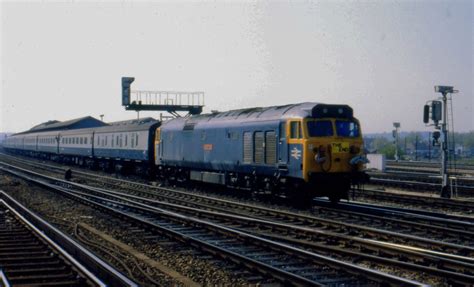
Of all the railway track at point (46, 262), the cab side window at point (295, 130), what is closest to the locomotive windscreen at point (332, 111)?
the cab side window at point (295, 130)

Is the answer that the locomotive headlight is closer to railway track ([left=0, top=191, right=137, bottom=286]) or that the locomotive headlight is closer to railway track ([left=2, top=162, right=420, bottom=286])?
railway track ([left=2, top=162, right=420, bottom=286])

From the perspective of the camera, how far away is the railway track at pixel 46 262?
340 inches

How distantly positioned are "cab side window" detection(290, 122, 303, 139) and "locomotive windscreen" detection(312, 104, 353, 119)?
59 centimetres

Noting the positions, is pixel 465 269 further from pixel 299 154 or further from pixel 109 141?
pixel 109 141

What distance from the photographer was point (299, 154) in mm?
17891

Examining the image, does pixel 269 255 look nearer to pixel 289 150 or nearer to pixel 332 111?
pixel 289 150

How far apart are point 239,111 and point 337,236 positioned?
470 inches

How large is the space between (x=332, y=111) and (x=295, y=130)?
4.43ft

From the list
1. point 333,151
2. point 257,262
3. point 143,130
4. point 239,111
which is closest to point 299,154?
point 333,151

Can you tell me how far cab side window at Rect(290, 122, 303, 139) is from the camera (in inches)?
710

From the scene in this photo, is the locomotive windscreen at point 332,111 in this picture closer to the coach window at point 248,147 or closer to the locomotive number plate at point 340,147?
the locomotive number plate at point 340,147

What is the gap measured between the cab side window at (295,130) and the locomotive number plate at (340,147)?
3.53 ft

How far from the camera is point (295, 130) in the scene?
1823cm

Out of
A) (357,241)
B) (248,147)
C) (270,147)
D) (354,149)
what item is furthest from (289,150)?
(357,241)
